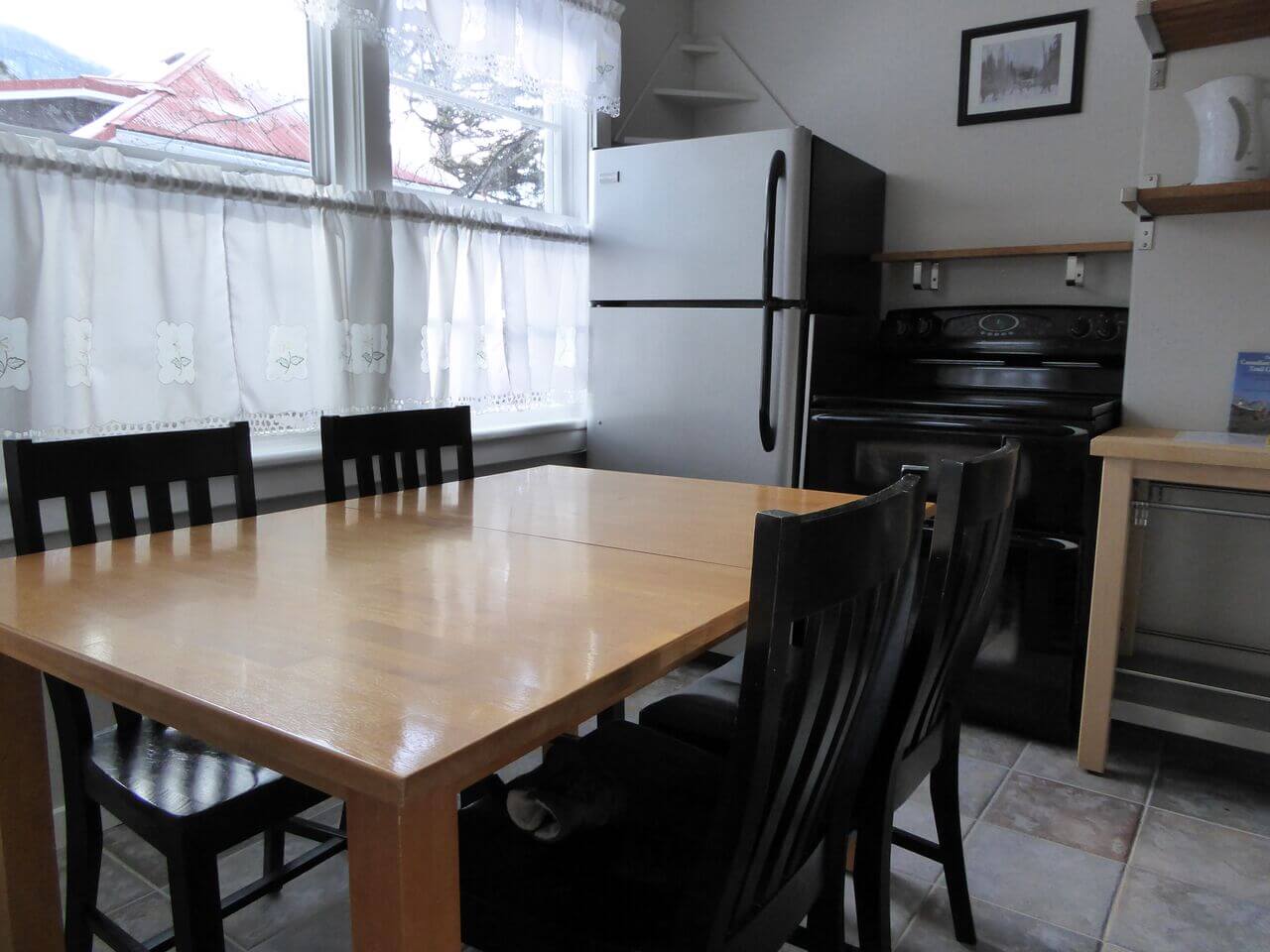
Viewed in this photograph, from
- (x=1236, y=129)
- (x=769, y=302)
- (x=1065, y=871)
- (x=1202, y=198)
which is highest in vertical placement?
(x=1236, y=129)

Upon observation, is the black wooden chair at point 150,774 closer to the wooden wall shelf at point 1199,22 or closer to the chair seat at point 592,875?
the chair seat at point 592,875

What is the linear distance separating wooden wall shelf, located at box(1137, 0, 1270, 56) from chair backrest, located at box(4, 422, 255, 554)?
2.29m

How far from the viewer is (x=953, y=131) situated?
3160 millimetres

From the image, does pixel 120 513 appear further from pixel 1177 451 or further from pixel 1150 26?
pixel 1150 26

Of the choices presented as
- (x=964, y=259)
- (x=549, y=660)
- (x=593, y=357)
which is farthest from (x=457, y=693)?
(x=964, y=259)

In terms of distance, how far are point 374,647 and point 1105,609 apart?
190cm

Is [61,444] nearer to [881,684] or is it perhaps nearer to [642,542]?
[642,542]

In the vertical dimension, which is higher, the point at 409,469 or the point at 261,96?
the point at 261,96

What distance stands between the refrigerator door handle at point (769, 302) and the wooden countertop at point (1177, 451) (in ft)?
3.09

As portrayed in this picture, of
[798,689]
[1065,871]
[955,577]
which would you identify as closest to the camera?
[798,689]

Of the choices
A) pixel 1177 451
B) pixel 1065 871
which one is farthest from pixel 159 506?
pixel 1177 451

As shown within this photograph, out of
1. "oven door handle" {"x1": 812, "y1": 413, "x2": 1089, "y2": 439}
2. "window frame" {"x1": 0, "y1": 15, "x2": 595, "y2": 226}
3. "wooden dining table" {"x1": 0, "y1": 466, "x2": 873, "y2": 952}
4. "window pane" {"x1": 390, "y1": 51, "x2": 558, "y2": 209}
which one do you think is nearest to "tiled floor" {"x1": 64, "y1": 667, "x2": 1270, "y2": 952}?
"wooden dining table" {"x1": 0, "y1": 466, "x2": 873, "y2": 952}

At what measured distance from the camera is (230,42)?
2.11 meters

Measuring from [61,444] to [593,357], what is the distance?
197 centimetres
